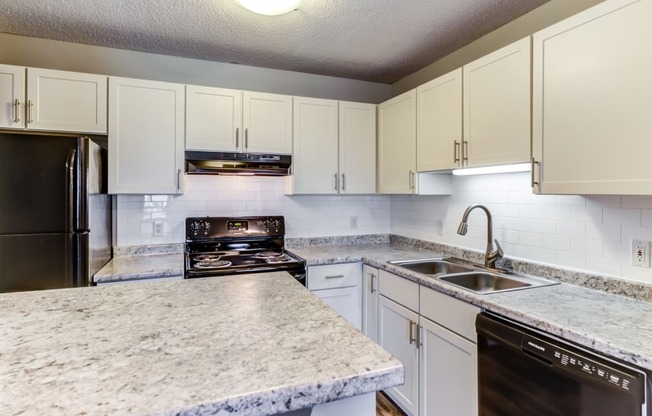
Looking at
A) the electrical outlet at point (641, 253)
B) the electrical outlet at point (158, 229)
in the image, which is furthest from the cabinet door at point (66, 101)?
the electrical outlet at point (641, 253)

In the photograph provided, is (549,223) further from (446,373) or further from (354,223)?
(354,223)

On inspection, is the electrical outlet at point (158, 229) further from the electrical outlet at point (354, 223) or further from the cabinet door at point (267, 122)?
the electrical outlet at point (354, 223)

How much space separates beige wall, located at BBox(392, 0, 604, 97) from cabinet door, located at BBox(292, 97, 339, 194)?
2.82 feet

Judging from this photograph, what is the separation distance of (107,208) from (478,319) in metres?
2.41

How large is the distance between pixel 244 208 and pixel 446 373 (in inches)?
76.8

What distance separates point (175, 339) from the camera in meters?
0.92

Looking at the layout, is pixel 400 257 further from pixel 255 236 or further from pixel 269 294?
pixel 269 294

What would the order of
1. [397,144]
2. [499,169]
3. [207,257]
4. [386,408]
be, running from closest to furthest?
1. [499,169]
2. [386,408]
3. [207,257]
4. [397,144]

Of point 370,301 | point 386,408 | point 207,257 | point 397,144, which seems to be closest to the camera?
point 386,408

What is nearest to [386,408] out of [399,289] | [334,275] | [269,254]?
[399,289]

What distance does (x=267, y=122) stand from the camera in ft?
9.02

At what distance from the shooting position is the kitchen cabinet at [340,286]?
2570 mm

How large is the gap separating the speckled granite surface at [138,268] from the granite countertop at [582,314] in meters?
1.53

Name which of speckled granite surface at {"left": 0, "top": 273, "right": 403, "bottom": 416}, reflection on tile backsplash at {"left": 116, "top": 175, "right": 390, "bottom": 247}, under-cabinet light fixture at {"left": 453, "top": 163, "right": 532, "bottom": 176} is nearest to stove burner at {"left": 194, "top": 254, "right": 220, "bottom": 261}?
reflection on tile backsplash at {"left": 116, "top": 175, "right": 390, "bottom": 247}
